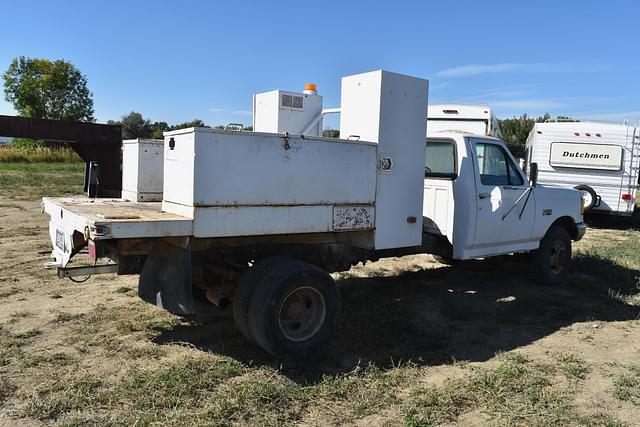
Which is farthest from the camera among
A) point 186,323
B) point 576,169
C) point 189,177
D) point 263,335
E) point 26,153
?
point 26,153

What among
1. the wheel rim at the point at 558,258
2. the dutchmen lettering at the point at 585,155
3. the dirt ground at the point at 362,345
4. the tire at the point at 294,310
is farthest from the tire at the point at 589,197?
the tire at the point at 294,310

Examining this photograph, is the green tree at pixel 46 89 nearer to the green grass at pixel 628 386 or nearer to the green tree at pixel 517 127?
the green tree at pixel 517 127

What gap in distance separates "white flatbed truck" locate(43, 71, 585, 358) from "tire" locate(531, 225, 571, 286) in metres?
2.51

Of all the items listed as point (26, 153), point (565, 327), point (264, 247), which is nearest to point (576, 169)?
point (565, 327)

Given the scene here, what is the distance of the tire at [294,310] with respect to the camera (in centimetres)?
434

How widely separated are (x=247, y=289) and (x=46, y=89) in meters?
70.0

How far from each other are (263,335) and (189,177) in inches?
54.5

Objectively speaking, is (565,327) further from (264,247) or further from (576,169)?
(576,169)

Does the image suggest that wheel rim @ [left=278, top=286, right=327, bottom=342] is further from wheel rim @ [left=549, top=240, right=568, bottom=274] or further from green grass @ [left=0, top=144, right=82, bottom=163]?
green grass @ [left=0, top=144, right=82, bottom=163]

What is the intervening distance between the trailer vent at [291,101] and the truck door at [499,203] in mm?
2121

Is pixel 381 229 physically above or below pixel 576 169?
below

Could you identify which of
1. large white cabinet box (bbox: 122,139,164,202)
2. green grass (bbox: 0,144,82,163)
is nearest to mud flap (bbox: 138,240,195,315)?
large white cabinet box (bbox: 122,139,164,202)

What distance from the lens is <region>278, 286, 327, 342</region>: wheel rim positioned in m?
4.65

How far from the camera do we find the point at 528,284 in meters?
7.84
